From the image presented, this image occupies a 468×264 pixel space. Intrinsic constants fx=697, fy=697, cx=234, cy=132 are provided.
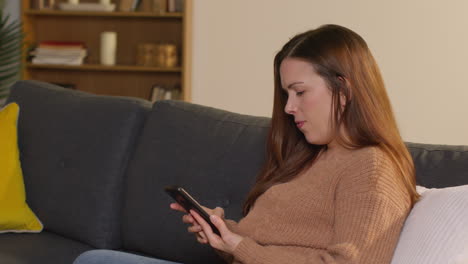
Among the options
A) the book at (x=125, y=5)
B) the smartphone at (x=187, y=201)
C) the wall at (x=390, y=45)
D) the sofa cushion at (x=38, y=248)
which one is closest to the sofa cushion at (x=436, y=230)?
the smartphone at (x=187, y=201)

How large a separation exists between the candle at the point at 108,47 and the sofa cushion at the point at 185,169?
7.17ft

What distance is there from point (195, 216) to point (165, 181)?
527mm

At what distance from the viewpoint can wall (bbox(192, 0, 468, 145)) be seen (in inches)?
147

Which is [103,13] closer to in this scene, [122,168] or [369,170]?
[122,168]

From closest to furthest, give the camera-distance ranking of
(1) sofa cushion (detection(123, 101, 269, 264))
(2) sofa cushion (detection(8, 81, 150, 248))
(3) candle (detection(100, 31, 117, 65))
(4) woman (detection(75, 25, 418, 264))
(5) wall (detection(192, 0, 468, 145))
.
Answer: (4) woman (detection(75, 25, 418, 264)) < (1) sofa cushion (detection(123, 101, 269, 264)) < (2) sofa cushion (detection(8, 81, 150, 248)) < (5) wall (detection(192, 0, 468, 145)) < (3) candle (detection(100, 31, 117, 65))

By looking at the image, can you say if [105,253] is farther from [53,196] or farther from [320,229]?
[53,196]

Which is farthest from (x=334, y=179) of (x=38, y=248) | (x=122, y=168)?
(x=38, y=248)

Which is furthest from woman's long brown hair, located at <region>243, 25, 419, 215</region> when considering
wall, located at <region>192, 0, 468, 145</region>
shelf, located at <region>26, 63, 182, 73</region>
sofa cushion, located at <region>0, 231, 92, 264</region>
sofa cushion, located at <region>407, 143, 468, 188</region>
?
shelf, located at <region>26, 63, 182, 73</region>

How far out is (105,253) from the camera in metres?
1.64

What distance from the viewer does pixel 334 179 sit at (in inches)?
57.7

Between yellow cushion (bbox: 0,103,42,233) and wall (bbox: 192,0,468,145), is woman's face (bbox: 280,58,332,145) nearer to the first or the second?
yellow cushion (bbox: 0,103,42,233)

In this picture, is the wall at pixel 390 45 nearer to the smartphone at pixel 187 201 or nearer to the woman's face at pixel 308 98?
the woman's face at pixel 308 98

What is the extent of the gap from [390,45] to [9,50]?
2.23 meters

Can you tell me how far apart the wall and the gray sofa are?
1.74 metres
